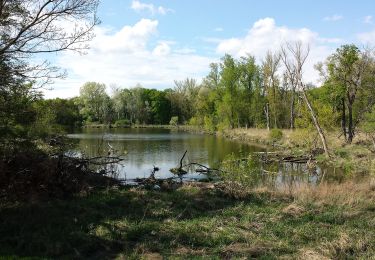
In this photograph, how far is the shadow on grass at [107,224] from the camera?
345 inches

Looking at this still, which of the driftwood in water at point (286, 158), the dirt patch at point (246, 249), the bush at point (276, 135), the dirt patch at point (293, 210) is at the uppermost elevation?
the bush at point (276, 135)

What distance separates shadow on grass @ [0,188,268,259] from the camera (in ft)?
28.7

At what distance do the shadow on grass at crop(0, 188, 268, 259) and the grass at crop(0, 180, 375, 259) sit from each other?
0.02 metres

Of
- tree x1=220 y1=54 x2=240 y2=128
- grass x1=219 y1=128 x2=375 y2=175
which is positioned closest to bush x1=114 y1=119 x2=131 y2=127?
tree x1=220 y1=54 x2=240 y2=128

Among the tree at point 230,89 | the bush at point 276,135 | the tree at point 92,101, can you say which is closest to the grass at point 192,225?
the bush at point 276,135

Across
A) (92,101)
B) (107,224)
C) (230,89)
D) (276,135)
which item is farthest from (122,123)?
(107,224)

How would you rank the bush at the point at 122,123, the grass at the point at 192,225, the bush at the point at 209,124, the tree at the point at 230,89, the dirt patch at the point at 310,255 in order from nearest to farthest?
the dirt patch at the point at 310,255 → the grass at the point at 192,225 → the tree at the point at 230,89 → the bush at the point at 209,124 → the bush at the point at 122,123

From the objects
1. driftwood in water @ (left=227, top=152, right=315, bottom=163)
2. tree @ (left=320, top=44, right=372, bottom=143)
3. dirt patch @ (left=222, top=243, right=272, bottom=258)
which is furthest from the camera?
tree @ (left=320, top=44, right=372, bottom=143)

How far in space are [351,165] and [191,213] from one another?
62.9 feet

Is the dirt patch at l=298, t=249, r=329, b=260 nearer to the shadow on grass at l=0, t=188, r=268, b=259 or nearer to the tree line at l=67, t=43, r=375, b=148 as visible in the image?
the shadow on grass at l=0, t=188, r=268, b=259

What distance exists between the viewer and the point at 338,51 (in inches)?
1414

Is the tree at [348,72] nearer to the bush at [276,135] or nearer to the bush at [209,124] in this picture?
the bush at [276,135]

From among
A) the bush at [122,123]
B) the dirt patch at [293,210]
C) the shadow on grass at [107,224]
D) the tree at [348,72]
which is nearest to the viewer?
the shadow on grass at [107,224]

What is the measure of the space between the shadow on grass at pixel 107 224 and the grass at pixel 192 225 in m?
0.02
